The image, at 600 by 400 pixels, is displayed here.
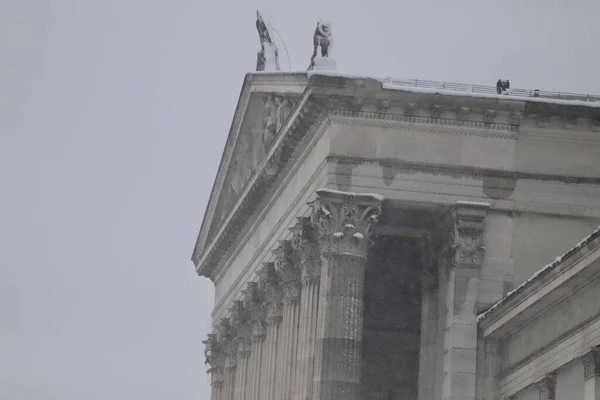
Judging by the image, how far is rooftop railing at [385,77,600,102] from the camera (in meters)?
58.6

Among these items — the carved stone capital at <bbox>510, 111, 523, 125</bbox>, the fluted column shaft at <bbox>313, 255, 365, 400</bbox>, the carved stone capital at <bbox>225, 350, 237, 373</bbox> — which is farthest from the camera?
the carved stone capital at <bbox>225, 350, 237, 373</bbox>

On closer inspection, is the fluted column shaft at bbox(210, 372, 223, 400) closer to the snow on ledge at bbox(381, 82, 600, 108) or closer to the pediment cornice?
the pediment cornice

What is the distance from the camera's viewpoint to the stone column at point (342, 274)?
5700 cm

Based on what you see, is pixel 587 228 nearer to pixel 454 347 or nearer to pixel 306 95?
pixel 454 347

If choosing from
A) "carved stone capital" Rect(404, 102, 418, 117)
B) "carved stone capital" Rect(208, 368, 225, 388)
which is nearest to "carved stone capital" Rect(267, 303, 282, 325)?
"carved stone capital" Rect(404, 102, 418, 117)

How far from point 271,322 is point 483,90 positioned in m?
13.1

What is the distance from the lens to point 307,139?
2409 inches

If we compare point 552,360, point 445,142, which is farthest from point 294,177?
point 552,360

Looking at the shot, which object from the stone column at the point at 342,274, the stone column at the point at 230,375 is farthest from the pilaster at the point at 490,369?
the stone column at the point at 230,375

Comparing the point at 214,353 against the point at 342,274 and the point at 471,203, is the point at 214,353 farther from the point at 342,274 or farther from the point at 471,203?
the point at 471,203

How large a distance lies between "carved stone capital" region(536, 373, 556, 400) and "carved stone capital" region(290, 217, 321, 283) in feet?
29.2

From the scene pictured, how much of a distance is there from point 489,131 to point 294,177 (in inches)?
313

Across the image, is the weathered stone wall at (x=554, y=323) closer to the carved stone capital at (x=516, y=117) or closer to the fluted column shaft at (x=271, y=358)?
the carved stone capital at (x=516, y=117)

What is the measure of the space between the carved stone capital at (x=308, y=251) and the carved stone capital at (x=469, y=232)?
4.43m
